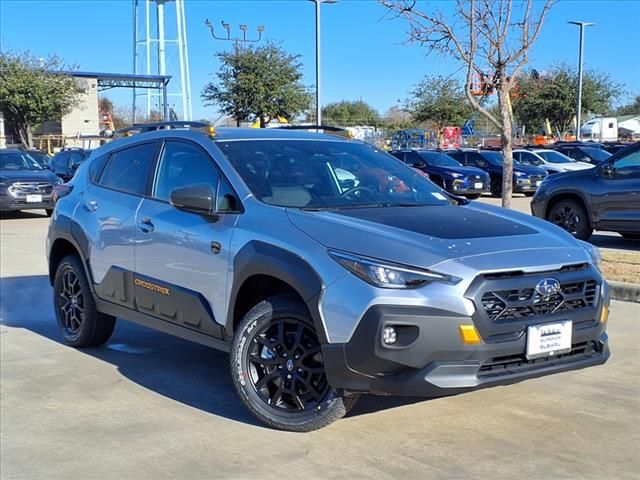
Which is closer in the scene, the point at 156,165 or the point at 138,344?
the point at 156,165

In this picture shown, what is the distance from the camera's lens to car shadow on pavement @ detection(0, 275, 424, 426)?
16.6 ft

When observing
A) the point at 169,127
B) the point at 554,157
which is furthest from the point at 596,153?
the point at 169,127

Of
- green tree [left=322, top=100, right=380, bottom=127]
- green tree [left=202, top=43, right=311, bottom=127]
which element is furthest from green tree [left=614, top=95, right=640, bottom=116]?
green tree [left=202, top=43, right=311, bottom=127]

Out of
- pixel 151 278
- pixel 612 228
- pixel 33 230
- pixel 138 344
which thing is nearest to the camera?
pixel 151 278

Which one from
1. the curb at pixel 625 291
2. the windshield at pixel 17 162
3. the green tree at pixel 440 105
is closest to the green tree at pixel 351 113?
the green tree at pixel 440 105

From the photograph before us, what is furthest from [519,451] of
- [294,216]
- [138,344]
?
[138,344]

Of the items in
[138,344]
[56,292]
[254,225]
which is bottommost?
[138,344]

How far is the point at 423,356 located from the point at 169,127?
11.0 feet

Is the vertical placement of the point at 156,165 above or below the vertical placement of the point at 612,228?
above

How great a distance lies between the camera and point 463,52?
402 inches

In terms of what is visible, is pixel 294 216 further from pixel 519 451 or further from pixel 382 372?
pixel 519 451

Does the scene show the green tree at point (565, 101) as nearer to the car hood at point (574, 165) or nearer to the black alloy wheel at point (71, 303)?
the car hood at point (574, 165)

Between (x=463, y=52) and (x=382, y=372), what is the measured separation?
23.5ft

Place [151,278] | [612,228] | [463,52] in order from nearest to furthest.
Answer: [151,278] → [463,52] → [612,228]
